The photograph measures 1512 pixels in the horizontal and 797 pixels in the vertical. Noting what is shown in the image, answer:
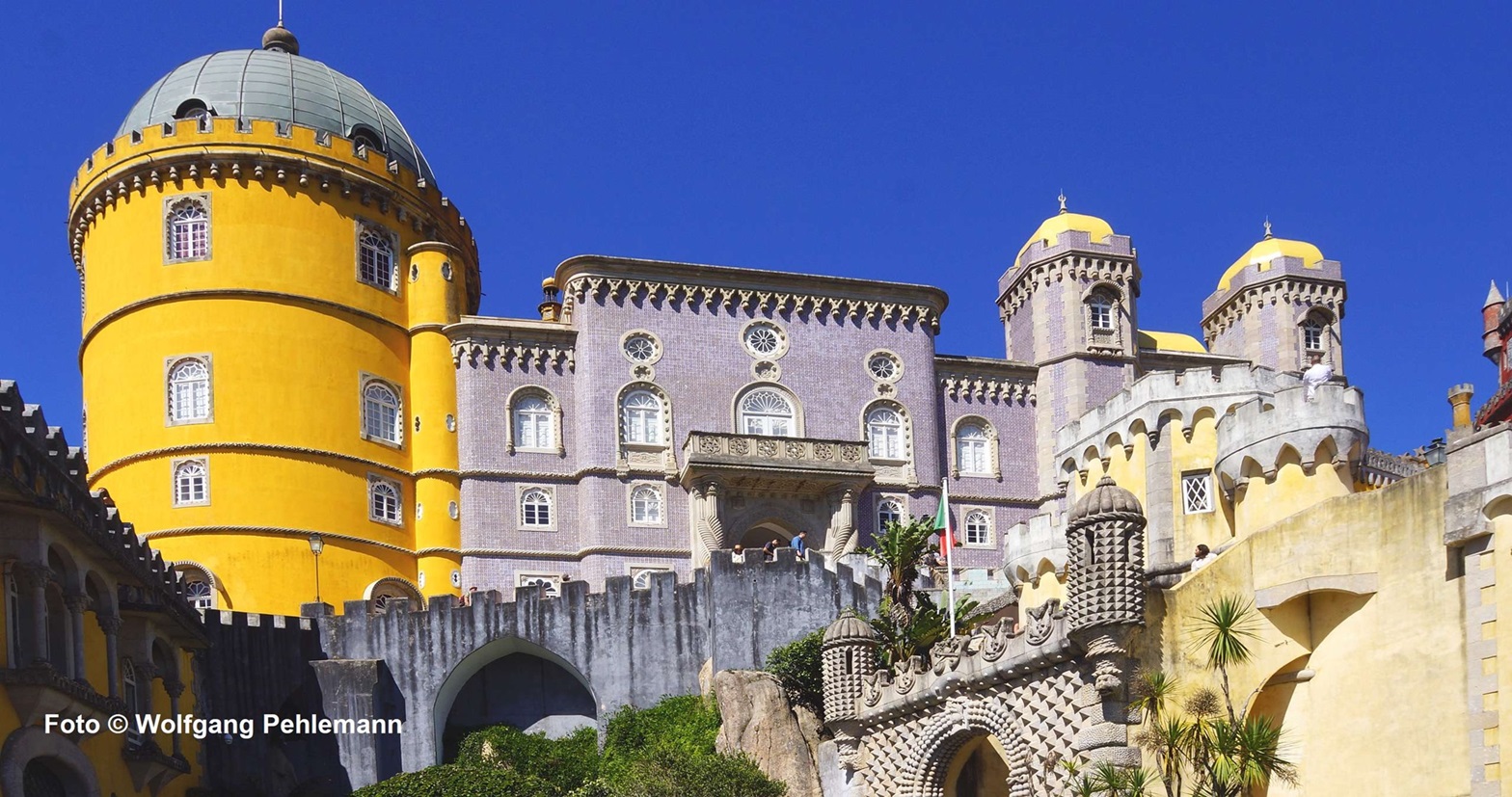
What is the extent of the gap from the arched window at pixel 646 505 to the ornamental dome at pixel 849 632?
1650cm

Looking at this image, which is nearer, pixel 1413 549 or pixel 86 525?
pixel 1413 549

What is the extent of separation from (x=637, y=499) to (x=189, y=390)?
12.6 metres

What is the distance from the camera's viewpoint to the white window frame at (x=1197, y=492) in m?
39.8

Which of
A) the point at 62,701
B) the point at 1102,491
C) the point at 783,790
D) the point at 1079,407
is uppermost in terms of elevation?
the point at 1079,407

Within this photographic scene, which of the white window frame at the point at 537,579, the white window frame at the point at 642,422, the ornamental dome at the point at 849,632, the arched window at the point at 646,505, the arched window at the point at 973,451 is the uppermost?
the white window frame at the point at 642,422

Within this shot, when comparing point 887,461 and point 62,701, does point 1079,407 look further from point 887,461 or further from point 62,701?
point 62,701

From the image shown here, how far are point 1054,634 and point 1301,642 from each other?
156 inches

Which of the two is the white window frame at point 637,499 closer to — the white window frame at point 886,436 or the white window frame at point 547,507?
the white window frame at point 547,507

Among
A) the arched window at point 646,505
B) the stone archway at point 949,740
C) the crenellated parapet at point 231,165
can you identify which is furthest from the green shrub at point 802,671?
the crenellated parapet at point 231,165

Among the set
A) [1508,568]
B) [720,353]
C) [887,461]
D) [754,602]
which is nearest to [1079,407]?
[887,461]

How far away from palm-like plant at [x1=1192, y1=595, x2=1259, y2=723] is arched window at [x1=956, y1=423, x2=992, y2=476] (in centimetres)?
2806

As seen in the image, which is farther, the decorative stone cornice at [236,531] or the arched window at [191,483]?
the arched window at [191,483]

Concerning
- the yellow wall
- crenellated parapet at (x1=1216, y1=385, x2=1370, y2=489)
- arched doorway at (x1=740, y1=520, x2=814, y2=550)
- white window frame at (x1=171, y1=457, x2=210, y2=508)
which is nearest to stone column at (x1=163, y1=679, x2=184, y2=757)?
the yellow wall

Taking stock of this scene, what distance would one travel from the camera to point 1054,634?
109 feet
